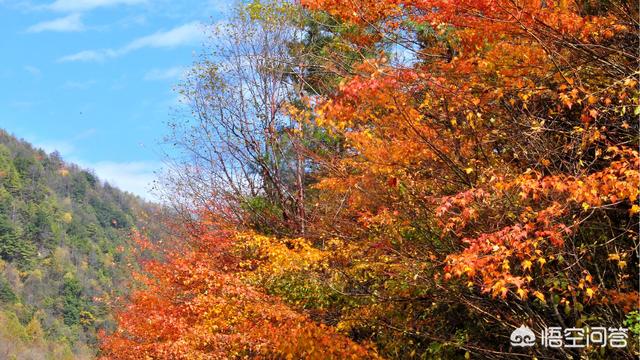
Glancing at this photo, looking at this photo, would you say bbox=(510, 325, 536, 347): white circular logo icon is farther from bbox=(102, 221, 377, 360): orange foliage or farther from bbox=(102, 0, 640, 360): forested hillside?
bbox=(102, 221, 377, 360): orange foliage

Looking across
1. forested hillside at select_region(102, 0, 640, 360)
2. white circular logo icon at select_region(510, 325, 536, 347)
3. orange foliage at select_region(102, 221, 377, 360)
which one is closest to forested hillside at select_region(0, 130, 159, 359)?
orange foliage at select_region(102, 221, 377, 360)

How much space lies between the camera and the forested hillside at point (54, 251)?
256 ft

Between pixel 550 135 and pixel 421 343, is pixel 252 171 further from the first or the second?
pixel 550 135

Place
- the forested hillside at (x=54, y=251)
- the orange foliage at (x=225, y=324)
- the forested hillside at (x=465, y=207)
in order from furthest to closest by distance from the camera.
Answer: the forested hillside at (x=54, y=251), the orange foliage at (x=225, y=324), the forested hillside at (x=465, y=207)

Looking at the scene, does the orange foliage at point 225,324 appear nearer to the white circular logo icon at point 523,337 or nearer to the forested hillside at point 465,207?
the forested hillside at point 465,207

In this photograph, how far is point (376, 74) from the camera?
239 inches

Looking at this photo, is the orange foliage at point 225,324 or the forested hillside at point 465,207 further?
the orange foliage at point 225,324

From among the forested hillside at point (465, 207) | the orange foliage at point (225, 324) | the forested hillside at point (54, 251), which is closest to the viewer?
the forested hillside at point (465, 207)

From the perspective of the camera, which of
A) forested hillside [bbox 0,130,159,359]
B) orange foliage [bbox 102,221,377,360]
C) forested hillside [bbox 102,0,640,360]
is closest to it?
forested hillside [bbox 102,0,640,360]

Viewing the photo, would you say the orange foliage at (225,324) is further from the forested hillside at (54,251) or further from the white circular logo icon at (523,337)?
the forested hillside at (54,251)

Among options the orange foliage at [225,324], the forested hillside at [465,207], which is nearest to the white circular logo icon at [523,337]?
the forested hillside at [465,207]

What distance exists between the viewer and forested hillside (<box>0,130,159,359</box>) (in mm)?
77938

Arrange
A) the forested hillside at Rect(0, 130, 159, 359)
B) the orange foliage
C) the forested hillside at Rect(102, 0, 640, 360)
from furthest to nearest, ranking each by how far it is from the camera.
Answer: the forested hillside at Rect(0, 130, 159, 359) → the orange foliage → the forested hillside at Rect(102, 0, 640, 360)

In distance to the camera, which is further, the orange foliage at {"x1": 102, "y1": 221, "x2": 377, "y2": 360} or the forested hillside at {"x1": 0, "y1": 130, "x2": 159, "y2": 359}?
the forested hillside at {"x1": 0, "y1": 130, "x2": 159, "y2": 359}
